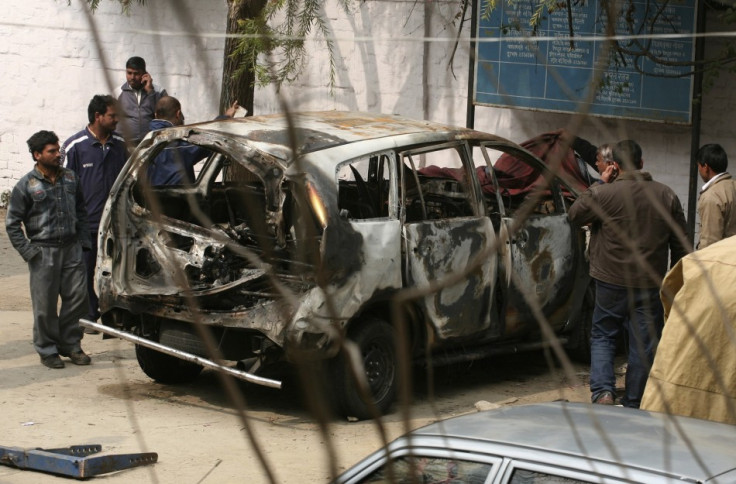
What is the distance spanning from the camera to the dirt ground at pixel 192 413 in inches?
225

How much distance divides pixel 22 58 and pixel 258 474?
8555 millimetres

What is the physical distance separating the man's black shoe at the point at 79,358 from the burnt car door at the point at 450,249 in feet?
8.67

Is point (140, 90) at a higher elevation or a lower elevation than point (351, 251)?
higher

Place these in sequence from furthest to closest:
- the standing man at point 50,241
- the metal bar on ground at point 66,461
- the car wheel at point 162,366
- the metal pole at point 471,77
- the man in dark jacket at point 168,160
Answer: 1. the metal pole at point 471,77
2. the man in dark jacket at point 168,160
3. the standing man at point 50,241
4. the car wheel at point 162,366
5. the metal bar on ground at point 66,461

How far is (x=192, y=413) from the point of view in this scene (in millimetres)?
6758

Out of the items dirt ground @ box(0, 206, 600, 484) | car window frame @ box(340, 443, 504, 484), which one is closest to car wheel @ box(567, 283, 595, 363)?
dirt ground @ box(0, 206, 600, 484)

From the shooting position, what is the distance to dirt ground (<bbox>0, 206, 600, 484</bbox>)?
571cm

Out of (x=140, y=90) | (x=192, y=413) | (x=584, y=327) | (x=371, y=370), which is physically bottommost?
(x=192, y=413)

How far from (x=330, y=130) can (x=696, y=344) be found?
299 centimetres

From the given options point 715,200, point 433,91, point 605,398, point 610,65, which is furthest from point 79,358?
point 610,65

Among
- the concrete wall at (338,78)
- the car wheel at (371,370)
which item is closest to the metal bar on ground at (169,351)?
the car wheel at (371,370)

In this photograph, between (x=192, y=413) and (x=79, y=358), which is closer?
(x=192, y=413)

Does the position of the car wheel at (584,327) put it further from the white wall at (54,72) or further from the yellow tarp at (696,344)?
the white wall at (54,72)

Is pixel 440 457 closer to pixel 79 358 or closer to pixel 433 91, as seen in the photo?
pixel 79 358
